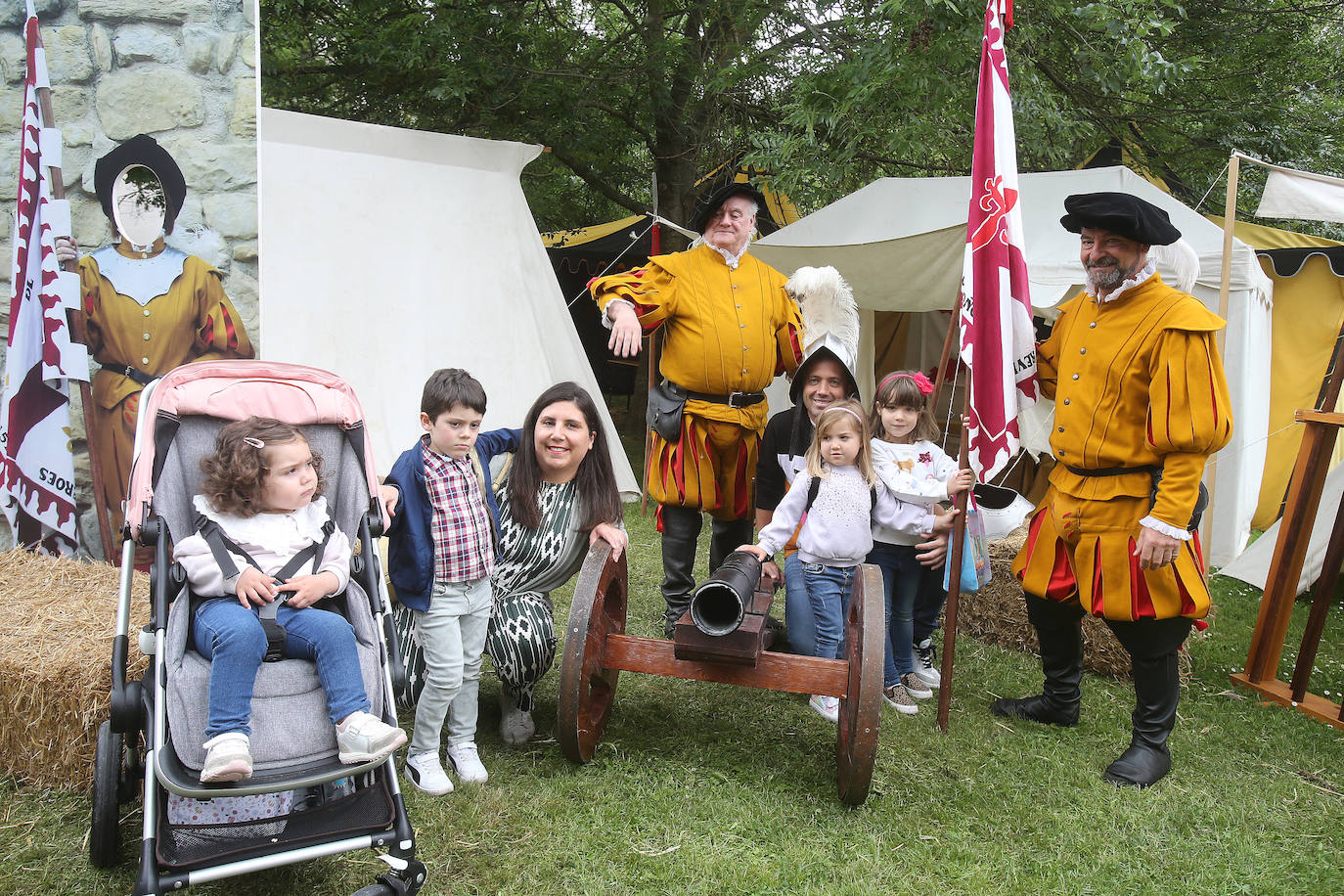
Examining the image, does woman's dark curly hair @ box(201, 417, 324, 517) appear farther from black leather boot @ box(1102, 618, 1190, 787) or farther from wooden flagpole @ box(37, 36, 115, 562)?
black leather boot @ box(1102, 618, 1190, 787)

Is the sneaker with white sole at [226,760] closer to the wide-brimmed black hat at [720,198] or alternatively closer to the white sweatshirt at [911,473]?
the white sweatshirt at [911,473]

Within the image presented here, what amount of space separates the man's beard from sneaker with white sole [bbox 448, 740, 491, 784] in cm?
223

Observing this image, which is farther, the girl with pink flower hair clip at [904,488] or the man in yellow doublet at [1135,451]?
the girl with pink flower hair clip at [904,488]

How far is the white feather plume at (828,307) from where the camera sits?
3.57 metres

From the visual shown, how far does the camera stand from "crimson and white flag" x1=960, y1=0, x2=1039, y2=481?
2.97 m

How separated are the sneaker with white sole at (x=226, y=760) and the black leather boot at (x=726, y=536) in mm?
2167

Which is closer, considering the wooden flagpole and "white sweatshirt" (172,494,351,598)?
"white sweatshirt" (172,494,351,598)

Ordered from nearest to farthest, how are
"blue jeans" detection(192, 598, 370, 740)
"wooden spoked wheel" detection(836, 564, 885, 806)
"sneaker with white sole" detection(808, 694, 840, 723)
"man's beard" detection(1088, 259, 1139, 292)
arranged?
"blue jeans" detection(192, 598, 370, 740) < "wooden spoked wheel" detection(836, 564, 885, 806) < "man's beard" detection(1088, 259, 1139, 292) < "sneaker with white sole" detection(808, 694, 840, 723)

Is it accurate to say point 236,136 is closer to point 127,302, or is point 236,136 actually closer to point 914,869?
point 127,302

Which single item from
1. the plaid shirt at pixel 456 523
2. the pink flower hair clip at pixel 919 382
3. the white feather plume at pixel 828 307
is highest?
the white feather plume at pixel 828 307

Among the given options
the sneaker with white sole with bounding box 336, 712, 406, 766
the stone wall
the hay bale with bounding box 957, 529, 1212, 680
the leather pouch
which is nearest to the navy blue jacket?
the sneaker with white sole with bounding box 336, 712, 406, 766

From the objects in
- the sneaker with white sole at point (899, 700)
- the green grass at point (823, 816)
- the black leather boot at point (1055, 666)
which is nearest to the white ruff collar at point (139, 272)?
the green grass at point (823, 816)

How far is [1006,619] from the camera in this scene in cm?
418

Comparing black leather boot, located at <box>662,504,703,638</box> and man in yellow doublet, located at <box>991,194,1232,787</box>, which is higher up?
man in yellow doublet, located at <box>991,194,1232,787</box>
